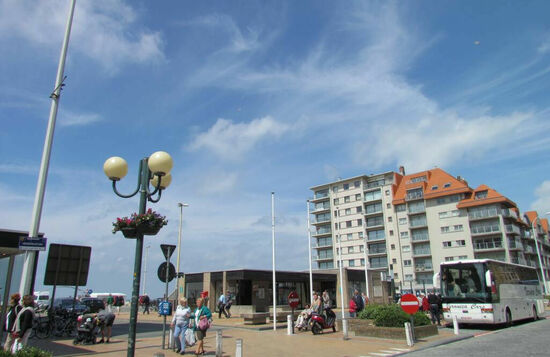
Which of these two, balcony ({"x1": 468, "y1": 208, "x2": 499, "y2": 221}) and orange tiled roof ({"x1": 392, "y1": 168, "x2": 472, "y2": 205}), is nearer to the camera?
balcony ({"x1": 468, "y1": 208, "x2": 499, "y2": 221})

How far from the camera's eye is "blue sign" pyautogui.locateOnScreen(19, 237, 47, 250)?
8.00m

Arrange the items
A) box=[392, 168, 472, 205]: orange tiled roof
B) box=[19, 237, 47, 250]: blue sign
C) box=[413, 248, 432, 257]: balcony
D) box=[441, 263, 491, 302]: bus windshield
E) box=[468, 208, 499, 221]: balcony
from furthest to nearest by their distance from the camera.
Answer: box=[392, 168, 472, 205]: orange tiled roof < box=[413, 248, 432, 257]: balcony < box=[468, 208, 499, 221]: balcony < box=[441, 263, 491, 302]: bus windshield < box=[19, 237, 47, 250]: blue sign

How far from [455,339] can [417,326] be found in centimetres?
129

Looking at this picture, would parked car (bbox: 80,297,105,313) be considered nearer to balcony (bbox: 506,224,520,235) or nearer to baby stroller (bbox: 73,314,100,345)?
baby stroller (bbox: 73,314,100,345)

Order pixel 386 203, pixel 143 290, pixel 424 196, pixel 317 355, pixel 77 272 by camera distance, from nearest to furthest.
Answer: pixel 317 355, pixel 77 272, pixel 143 290, pixel 424 196, pixel 386 203

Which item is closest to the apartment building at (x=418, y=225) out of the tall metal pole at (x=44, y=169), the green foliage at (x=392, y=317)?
the green foliage at (x=392, y=317)

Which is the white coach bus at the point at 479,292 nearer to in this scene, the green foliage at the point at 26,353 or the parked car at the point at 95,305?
the green foliage at the point at 26,353

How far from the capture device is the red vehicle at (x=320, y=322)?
16.0m

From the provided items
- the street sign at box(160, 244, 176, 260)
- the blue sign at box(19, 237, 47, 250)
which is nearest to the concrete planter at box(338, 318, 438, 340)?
the street sign at box(160, 244, 176, 260)

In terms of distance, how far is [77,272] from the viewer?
15.7 m

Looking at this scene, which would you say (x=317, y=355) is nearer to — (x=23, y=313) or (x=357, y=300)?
(x=23, y=313)

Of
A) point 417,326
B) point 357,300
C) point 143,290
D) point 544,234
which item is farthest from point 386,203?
point 417,326

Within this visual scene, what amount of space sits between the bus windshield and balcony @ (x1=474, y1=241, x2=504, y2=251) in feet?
164

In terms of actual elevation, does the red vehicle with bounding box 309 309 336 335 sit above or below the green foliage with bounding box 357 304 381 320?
below
